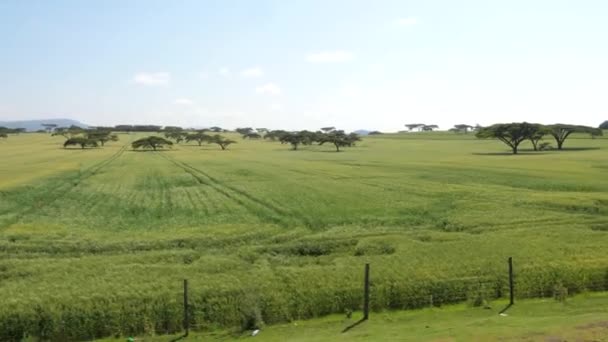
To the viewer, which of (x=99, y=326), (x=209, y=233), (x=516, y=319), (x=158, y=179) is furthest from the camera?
(x=158, y=179)

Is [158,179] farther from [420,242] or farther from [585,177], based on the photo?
[585,177]

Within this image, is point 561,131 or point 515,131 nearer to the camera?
point 515,131

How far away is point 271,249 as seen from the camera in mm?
27156

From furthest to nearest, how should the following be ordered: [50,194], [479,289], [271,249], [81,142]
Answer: [81,142], [50,194], [271,249], [479,289]

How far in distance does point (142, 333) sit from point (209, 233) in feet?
46.3

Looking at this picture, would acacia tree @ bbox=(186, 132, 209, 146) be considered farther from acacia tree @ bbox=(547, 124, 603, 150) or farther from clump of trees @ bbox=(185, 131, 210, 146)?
acacia tree @ bbox=(547, 124, 603, 150)

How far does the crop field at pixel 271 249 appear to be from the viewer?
1859 cm

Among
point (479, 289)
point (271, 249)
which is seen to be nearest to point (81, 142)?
point (271, 249)

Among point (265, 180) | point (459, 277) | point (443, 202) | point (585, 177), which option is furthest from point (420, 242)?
point (585, 177)

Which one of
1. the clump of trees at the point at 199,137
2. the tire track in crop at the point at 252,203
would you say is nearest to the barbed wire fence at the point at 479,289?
the tire track in crop at the point at 252,203

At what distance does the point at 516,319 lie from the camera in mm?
16422

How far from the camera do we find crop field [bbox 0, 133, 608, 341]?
18.6 meters

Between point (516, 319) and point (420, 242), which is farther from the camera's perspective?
point (420, 242)

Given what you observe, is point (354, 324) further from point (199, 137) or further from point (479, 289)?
point (199, 137)
